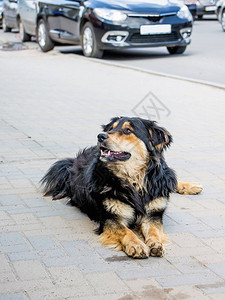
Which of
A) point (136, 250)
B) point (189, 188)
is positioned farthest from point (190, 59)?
point (136, 250)

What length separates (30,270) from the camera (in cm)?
392

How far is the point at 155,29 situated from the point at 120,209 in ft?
36.1

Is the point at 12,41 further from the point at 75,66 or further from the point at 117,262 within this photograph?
the point at 117,262

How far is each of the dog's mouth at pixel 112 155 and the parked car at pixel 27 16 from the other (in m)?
14.1

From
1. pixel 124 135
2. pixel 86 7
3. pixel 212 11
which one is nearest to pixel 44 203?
pixel 124 135

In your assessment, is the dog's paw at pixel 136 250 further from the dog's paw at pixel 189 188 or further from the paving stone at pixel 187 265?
the dog's paw at pixel 189 188

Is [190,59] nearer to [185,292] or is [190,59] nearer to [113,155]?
[113,155]

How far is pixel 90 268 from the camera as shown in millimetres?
3984

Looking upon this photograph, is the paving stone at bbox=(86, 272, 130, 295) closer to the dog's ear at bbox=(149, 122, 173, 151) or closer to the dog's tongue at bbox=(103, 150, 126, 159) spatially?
the dog's tongue at bbox=(103, 150, 126, 159)

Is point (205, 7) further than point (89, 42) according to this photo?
Yes

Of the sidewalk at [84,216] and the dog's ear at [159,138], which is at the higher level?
the dog's ear at [159,138]

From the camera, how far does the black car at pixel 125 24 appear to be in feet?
48.7

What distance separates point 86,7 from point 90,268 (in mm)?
12109

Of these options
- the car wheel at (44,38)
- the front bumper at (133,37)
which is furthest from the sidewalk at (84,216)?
the car wheel at (44,38)
